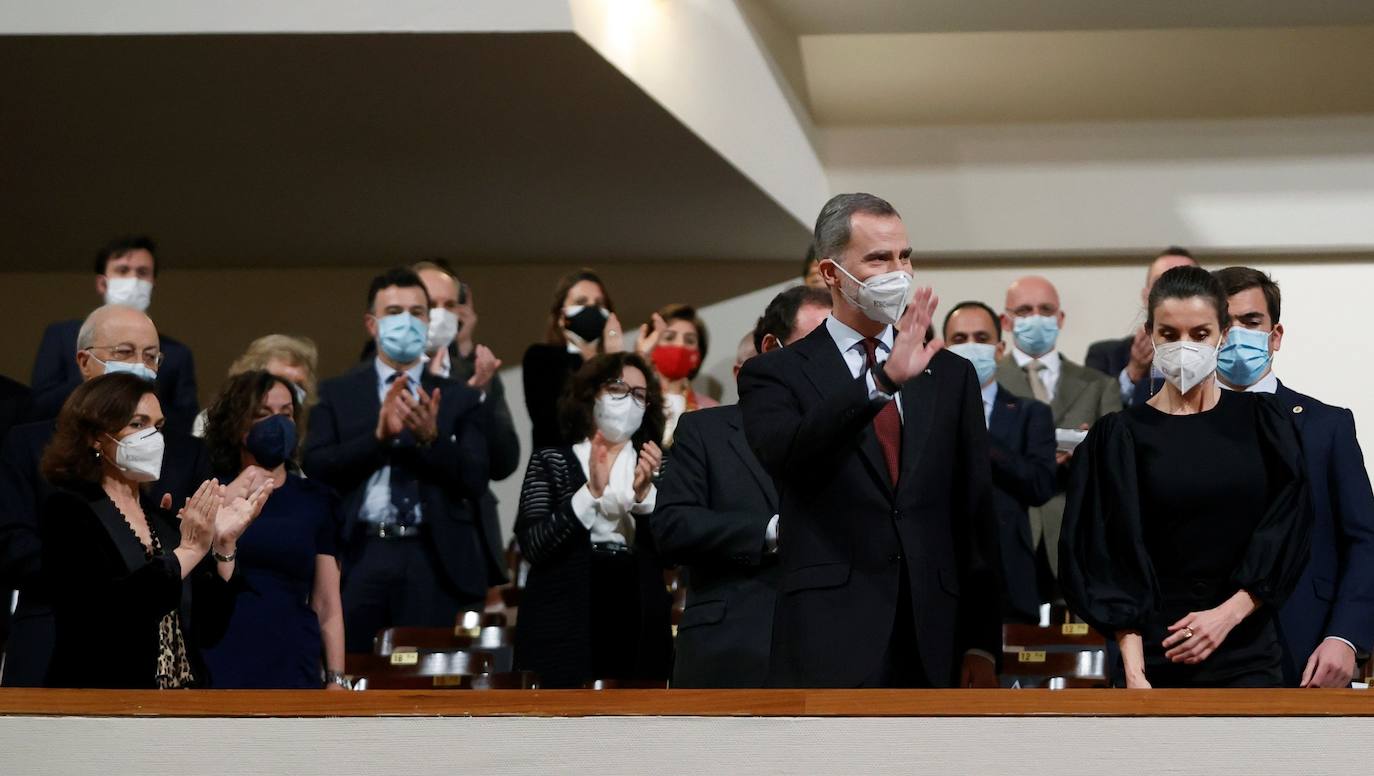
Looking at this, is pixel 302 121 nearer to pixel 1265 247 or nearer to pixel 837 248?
pixel 837 248

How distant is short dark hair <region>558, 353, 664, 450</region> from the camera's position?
5.26 meters

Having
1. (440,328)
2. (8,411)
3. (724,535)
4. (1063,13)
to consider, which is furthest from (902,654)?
(1063,13)

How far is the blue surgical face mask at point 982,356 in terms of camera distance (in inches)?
234

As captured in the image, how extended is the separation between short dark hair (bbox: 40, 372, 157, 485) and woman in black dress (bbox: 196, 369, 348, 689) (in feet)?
1.91

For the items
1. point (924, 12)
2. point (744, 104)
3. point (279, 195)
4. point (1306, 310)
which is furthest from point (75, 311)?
point (1306, 310)

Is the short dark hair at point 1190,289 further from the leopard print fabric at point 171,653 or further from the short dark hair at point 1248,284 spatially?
the leopard print fabric at point 171,653

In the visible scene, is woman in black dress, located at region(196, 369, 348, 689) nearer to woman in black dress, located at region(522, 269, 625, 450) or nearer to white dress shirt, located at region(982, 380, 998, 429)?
woman in black dress, located at region(522, 269, 625, 450)

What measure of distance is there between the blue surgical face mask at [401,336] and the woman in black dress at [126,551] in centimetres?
160

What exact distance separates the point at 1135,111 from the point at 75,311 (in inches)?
217

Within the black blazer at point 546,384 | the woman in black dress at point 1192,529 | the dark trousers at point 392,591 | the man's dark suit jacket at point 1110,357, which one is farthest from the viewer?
the man's dark suit jacket at point 1110,357

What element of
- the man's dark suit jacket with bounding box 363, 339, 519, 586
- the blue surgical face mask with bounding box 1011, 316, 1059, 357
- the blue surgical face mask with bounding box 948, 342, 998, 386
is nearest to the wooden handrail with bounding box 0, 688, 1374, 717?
the man's dark suit jacket with bounding box 363, 339, 519, 586

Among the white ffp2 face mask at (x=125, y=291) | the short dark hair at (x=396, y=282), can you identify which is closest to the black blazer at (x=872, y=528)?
the short dark hair at (x=396, y=282)

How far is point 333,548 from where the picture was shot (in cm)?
486

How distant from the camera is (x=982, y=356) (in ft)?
19.8
